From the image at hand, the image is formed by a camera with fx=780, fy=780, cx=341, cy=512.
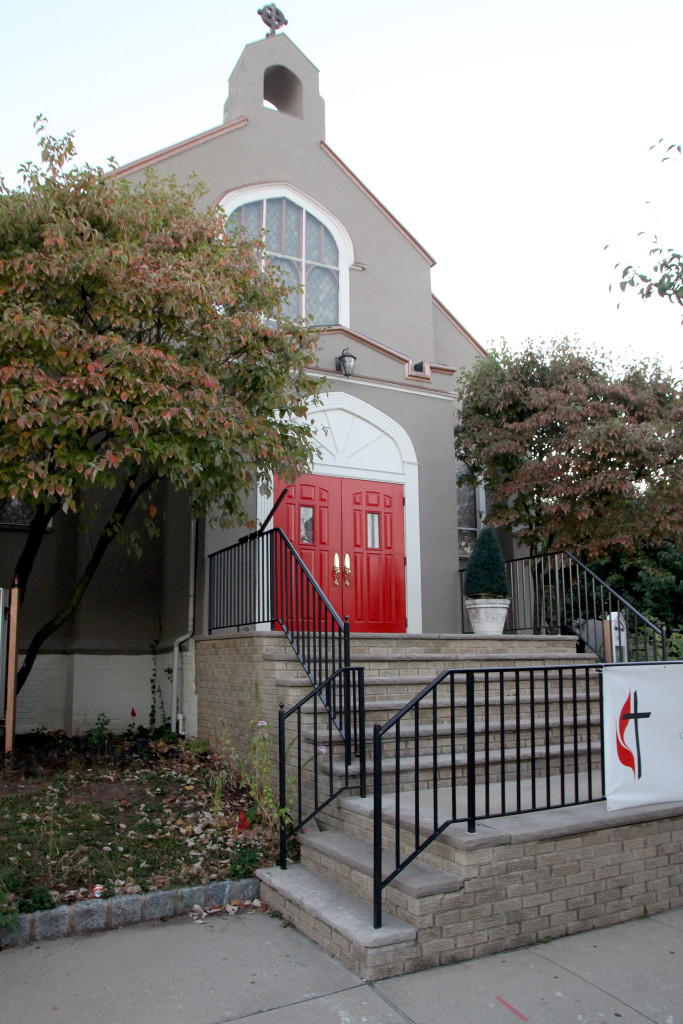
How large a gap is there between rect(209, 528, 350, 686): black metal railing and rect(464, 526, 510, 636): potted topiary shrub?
214 cm

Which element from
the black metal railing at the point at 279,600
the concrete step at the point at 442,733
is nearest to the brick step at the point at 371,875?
the concrete step at the point at 442,733

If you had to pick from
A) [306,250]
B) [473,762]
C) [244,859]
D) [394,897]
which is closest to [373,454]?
[306,250]

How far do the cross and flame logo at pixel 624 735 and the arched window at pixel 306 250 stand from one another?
7.07 m

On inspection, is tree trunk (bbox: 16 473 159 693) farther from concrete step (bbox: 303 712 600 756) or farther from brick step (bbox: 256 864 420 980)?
brick step (bbox: 256 864 420 980)

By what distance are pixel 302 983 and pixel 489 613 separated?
548 cm

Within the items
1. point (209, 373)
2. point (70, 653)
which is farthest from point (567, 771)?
point (70, 653)

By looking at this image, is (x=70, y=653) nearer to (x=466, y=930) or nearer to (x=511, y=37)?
(x=466, y=930)

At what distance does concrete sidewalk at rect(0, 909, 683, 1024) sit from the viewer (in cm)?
358

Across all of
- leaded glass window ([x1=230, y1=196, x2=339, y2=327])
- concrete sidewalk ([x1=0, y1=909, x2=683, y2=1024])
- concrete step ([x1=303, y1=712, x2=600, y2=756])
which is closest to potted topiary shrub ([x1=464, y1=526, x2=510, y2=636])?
concrete step ([x1=303, y1=712, x2=600, y2=756])

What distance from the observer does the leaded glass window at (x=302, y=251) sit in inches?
415

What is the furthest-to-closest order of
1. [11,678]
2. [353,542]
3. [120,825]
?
[353,542]
[11,678]
[120,825]

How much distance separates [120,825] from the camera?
5781mm

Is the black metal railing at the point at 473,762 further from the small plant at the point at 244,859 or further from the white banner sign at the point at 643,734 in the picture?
the small plant at the point at 244,859

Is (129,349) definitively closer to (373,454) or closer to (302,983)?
(373,454)
